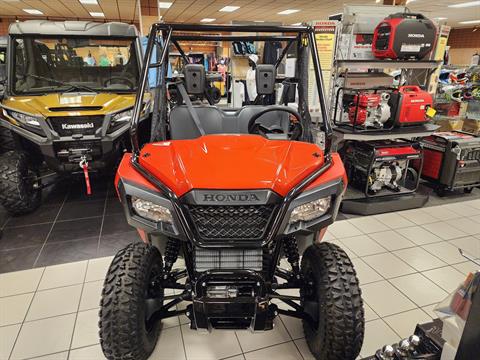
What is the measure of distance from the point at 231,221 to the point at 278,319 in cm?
111

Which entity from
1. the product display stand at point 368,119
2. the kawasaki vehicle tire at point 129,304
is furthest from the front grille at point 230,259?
the product display stand at point 368,119

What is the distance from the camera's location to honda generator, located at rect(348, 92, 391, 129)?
346 centimetres

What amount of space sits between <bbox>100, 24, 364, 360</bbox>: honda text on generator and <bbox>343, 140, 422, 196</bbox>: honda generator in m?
2.01

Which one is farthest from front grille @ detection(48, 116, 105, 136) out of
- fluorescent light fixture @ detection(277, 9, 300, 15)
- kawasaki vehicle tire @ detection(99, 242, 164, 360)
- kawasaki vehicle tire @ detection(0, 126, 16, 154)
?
fluorescent light fixture @ detection(277, 9, 300, 15)

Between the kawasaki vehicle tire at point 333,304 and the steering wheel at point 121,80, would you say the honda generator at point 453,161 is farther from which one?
the steering wheel at point 121,80

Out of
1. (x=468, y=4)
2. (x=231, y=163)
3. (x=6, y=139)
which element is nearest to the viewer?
(x=231, y=163)

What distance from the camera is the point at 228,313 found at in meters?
1.43

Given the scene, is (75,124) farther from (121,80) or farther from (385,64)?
(385,64)

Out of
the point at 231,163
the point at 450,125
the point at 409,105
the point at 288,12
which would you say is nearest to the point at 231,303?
the point at 231,163

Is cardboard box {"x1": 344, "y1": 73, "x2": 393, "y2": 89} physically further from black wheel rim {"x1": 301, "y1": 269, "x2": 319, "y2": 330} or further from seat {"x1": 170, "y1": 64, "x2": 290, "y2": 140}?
black wheel rim {"x1": 301, "y1": 269, "x2": 319, "y2": 330}

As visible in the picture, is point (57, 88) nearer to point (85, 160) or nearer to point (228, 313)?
point (85, 160)

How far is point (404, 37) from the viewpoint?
338 centimetres

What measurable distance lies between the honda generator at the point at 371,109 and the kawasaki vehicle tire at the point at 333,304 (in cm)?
222

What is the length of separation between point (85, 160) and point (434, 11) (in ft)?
46.6
